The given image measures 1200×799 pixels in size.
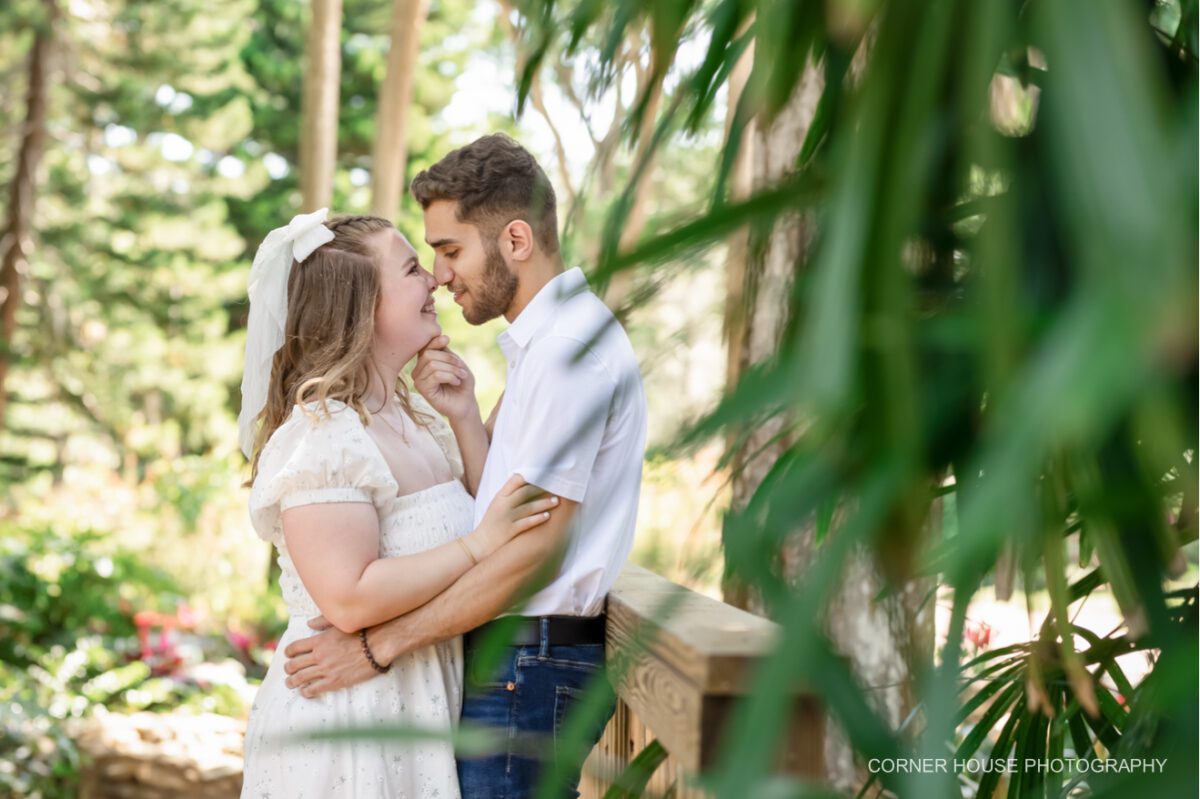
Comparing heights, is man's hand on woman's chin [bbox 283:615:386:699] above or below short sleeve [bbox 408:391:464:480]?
below

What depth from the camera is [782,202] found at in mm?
483

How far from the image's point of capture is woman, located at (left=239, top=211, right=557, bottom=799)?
1.81 metres

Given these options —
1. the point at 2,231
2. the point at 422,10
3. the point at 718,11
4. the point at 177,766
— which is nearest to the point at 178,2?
the point at 2,231

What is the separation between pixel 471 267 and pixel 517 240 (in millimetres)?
92

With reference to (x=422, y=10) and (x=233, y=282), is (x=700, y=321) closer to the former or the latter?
(x=422, y=10)

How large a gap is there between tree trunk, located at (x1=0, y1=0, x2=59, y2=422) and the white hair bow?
10.2 m

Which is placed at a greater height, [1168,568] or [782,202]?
[782,202]

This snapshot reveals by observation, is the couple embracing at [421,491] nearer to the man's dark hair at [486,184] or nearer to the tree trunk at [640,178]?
the man's dark hair at [486,184]

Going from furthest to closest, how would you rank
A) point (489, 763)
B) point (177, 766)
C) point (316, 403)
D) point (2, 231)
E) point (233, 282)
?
point (233, 282)
point (2, 231)
point (177, 766)
point (316, 403)
point (489, 763)

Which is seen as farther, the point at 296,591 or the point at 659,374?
the point at 296,591

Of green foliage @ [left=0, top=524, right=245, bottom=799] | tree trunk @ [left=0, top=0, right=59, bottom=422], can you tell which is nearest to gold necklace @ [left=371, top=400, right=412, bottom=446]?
green foliage @ [left=0, top=524, right=245, bottom=799]

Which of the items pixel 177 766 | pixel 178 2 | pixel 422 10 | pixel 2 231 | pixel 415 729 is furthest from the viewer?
pixel 178 2

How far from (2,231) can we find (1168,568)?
12480 millimetres

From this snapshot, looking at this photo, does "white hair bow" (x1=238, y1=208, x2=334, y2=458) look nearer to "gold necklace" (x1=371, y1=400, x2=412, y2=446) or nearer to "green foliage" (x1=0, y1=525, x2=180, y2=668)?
"gold necklace" (x1=371, y1=400, x2=412, y2=446)
